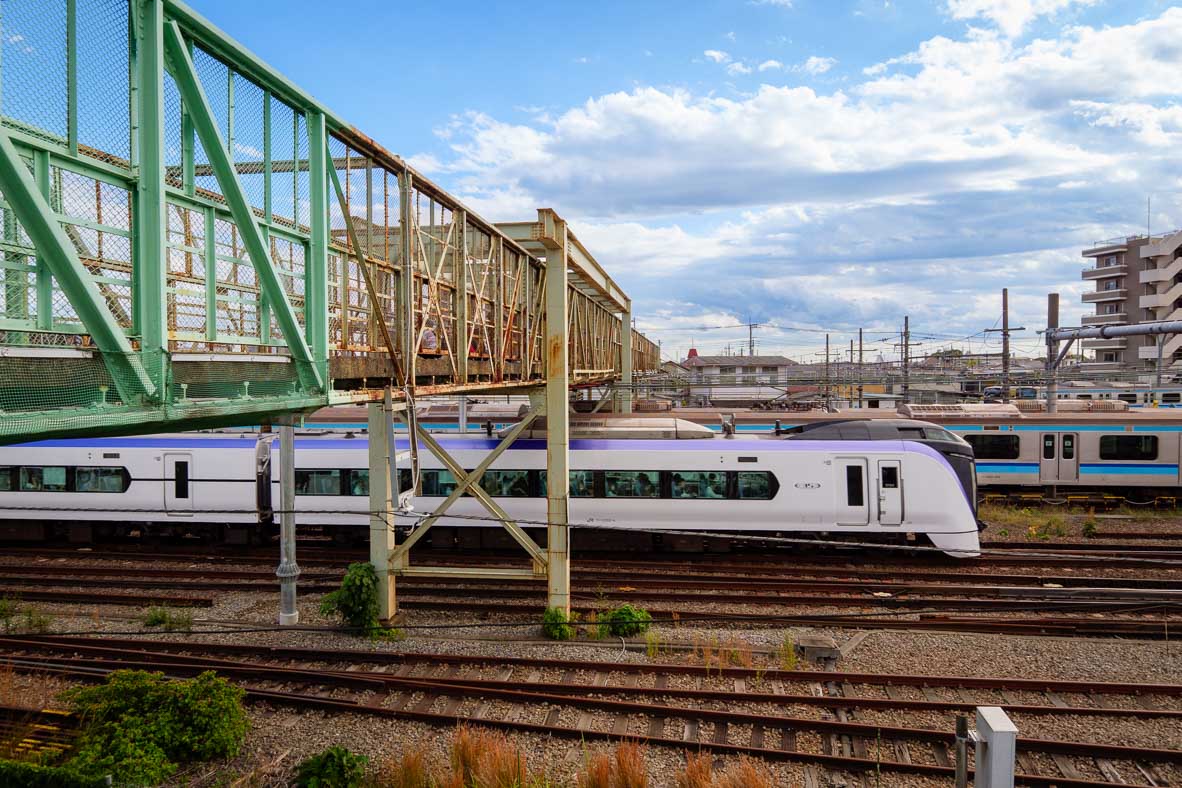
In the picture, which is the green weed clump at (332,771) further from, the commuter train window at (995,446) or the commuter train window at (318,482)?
the commuter train window at (995,446)

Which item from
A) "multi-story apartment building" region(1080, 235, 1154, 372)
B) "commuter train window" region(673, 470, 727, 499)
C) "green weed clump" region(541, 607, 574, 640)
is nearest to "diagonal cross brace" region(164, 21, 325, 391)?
"green weed clump" region(541, 607, 574, 640)

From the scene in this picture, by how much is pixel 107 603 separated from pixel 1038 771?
13402 mm

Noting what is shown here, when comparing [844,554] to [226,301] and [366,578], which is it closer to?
[366,578]

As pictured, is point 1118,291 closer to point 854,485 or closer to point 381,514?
point 854,485

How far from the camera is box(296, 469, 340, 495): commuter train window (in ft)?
47.6

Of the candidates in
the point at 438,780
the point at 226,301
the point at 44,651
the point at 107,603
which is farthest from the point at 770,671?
the point at 107,603

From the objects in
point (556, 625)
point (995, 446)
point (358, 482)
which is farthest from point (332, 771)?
point (995, 446)

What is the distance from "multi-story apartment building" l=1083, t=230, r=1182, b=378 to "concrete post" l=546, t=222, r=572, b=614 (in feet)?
167

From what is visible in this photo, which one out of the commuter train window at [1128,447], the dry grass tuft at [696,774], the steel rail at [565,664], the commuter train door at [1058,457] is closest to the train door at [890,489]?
the steel rail at [565,664]

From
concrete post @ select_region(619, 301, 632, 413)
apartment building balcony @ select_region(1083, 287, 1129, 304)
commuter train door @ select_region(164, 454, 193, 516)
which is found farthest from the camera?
apartment building balcony @ select_region(1083, 287, 1129, 304)

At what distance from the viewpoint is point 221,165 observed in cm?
473

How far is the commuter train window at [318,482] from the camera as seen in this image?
14508 millimetres

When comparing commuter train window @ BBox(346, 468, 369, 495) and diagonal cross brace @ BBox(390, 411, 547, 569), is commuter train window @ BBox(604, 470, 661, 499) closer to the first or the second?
diagonal cross brace @ BBox(390, 411, 547, 569)

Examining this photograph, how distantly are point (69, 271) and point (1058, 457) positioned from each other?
2171cm
